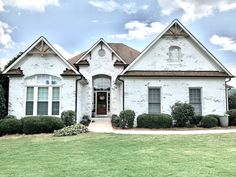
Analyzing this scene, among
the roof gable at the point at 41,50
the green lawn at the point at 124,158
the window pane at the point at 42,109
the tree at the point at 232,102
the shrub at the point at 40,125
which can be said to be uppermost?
the roof gable at the point at 41,50

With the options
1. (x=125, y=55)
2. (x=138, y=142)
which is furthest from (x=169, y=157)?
(x=125, y=55)

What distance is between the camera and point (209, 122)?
62.2 feet

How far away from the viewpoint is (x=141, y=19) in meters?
24.8

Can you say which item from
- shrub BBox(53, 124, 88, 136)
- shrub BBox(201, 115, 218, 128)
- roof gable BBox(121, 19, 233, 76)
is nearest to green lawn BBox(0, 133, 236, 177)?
shrub BBox(53, 124, 88, 136)

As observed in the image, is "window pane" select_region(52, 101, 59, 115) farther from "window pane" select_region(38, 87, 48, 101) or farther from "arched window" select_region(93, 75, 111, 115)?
"arched window" select_region(93, 75, 111, 115)

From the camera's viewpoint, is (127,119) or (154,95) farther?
(154,95)

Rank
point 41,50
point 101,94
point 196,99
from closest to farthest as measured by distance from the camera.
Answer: point 41,50 < point 196,99 < point 101,94

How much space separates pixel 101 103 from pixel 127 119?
7.99 meters

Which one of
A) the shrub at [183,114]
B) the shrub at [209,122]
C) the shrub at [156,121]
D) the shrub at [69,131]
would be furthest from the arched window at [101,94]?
the shrub at [209,122]

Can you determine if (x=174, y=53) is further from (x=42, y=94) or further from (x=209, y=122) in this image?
(x=42, y=94)

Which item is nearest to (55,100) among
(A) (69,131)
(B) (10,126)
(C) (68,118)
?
(C) (68,118)

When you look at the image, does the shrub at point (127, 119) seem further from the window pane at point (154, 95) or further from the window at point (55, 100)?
the window at point (55, 100)

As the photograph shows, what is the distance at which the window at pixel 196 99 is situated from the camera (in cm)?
2100

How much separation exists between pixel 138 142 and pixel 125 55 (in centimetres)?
1755
